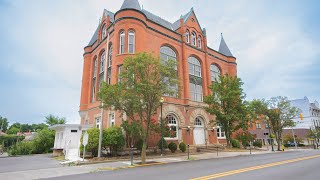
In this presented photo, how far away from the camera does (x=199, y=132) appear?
95.1 ft

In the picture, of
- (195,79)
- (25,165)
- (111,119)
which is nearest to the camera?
(25,165)

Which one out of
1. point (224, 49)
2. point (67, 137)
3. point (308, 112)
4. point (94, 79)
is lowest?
point (67, 137)

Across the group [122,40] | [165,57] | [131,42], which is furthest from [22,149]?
[165,57]

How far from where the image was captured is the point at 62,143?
74.4 ft

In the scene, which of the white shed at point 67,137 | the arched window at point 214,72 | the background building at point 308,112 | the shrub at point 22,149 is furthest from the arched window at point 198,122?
the background building at point 308,112

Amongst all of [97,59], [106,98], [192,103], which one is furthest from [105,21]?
[106,98]

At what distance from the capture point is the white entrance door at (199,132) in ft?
93.0

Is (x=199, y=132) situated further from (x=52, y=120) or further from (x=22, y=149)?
(x=52, y=120)

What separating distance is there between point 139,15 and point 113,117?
12626 mm

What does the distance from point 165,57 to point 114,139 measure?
1393 centimetres

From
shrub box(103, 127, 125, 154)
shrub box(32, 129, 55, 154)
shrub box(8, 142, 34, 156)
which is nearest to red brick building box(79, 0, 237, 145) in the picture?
shrub box(103, 127, 125, 154)

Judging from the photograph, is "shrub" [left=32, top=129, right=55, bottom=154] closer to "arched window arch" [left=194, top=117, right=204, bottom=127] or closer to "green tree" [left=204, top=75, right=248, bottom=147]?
"arched window arch" [left=194, top=117, right=204, bottom=127]

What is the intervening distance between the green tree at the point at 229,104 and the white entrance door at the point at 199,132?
279cm

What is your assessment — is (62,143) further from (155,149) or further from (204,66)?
(204,66)
